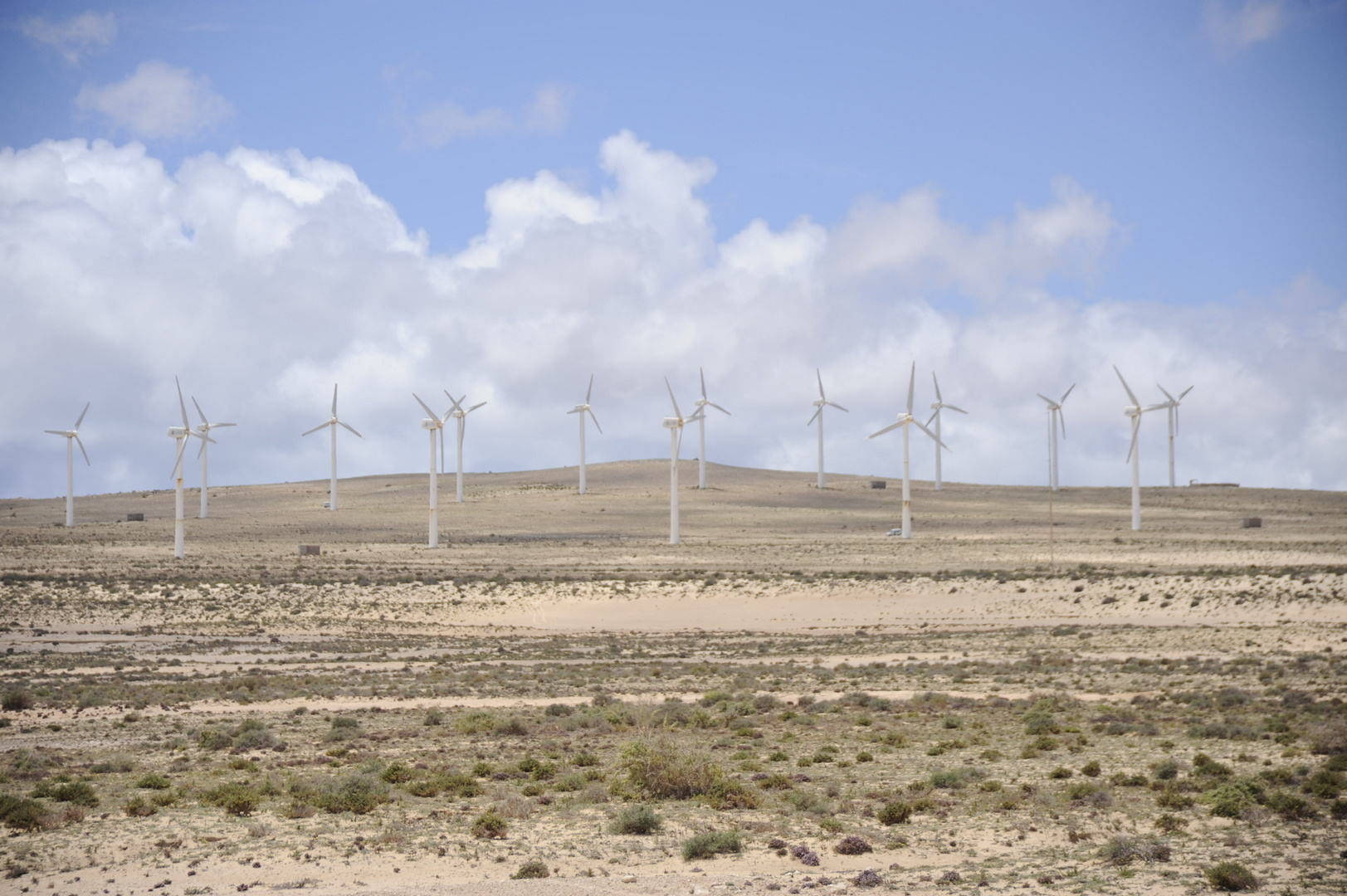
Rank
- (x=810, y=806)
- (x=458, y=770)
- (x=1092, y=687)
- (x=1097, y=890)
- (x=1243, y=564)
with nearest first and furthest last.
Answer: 1. (x=1097, y=890)
2. (x=810, y=806)
3. (x=458, y=770)
4. (x=1092, y=687)
5. (x=1243, y=564)

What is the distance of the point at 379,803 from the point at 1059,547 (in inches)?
3581

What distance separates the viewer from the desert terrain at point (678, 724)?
18609mm

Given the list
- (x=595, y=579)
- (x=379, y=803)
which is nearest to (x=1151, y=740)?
(x=379, y=803)

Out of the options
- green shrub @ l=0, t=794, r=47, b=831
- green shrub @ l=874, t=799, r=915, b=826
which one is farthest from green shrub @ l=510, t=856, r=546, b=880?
green shrub @ l=0, t=794, r=47, b=831

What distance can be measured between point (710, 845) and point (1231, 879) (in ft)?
24.9

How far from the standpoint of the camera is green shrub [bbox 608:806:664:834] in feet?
67.1

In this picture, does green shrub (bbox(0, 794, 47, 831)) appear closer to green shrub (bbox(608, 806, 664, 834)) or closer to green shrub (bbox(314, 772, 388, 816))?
green shrub (bbox(314, 772, 388, 816))

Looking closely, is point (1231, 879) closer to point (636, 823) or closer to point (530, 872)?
point (636, 823)

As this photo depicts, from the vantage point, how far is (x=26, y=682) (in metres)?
42.3

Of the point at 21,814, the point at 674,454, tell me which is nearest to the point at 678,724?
the point at 21,814

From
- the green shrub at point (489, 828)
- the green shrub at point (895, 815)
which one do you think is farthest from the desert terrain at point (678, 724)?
the green shrub at point (489, 828)

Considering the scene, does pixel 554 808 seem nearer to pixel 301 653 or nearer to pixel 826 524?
pixel 301 653

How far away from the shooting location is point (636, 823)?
20422 mm

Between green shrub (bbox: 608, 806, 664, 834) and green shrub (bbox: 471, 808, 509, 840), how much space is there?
6.07ft
